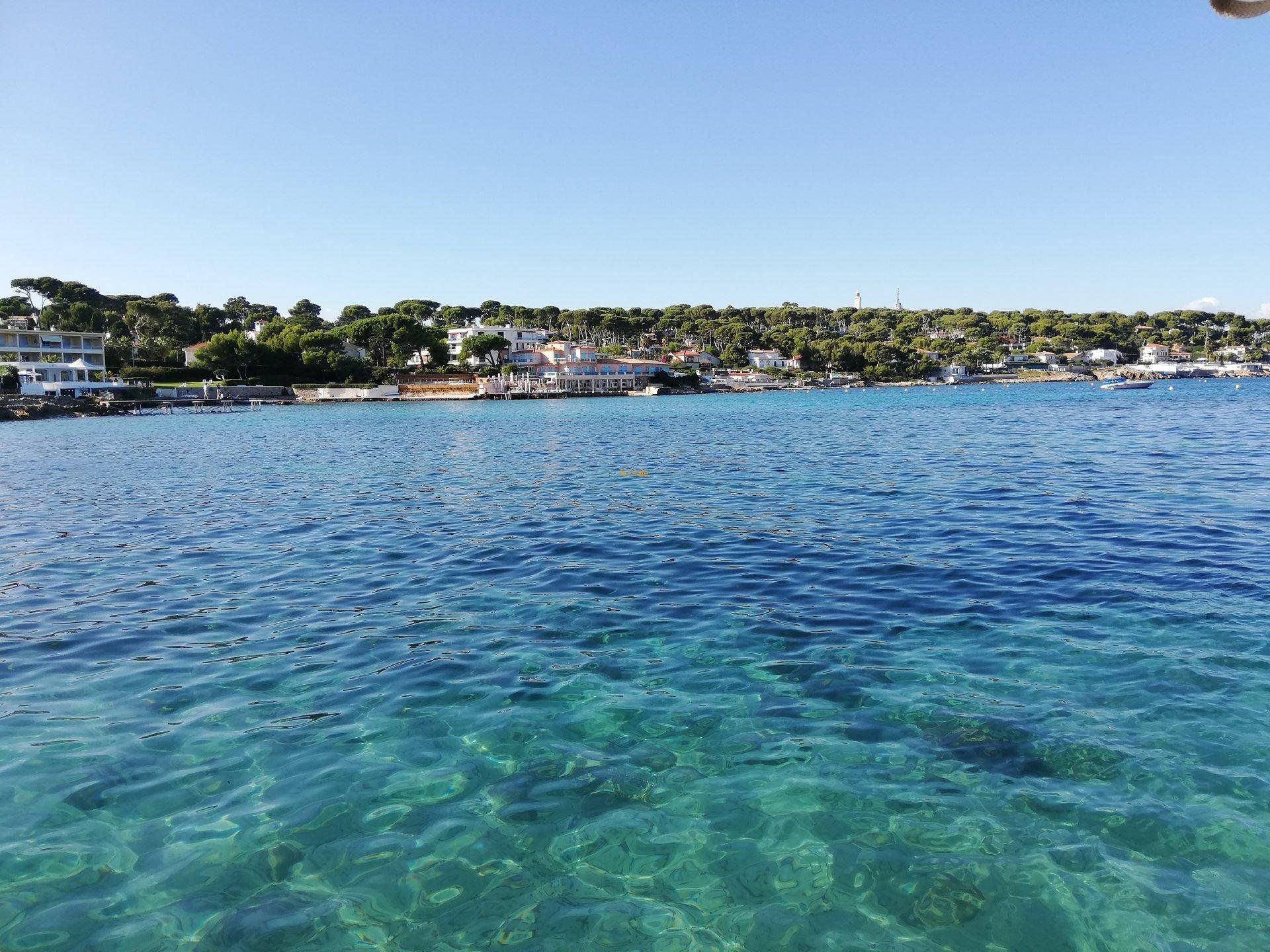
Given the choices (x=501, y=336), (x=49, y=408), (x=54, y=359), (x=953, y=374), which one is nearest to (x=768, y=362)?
(x=953, y=374)

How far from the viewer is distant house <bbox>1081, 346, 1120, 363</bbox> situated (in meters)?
173

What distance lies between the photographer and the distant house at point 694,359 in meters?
157

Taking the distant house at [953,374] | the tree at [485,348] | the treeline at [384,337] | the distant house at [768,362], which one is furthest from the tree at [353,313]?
the distant house at [953,374]

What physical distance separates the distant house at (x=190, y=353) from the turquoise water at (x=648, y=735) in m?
109

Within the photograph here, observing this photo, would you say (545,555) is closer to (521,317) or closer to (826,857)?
(826,857)

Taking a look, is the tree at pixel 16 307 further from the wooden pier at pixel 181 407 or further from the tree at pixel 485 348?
the tree at pixel 485 348

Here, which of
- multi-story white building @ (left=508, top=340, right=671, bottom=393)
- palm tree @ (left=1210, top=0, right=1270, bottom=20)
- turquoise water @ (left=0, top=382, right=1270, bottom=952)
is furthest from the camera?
multi-story white building @ (left=508, top=340, right=671, bottom=393)

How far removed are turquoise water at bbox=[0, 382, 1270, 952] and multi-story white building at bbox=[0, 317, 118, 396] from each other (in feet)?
294

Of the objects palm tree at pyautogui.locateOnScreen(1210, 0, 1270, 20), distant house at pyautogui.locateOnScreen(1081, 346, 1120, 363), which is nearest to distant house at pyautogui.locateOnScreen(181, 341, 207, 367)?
palm tree at pyautogui.locateOnScreen(1210, 0, 1270, 20)

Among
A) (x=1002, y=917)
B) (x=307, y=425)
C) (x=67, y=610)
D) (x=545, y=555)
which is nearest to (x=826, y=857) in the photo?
(x=1002, y=917)

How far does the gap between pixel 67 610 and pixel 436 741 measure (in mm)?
7378

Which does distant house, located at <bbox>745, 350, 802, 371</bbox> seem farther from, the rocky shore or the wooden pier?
the rocky shore

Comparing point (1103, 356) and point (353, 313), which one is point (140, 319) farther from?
point (1103, 356)

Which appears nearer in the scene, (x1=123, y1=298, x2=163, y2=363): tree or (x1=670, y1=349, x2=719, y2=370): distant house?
(x1=123, y1=298, x2=163, y2=363): tree
